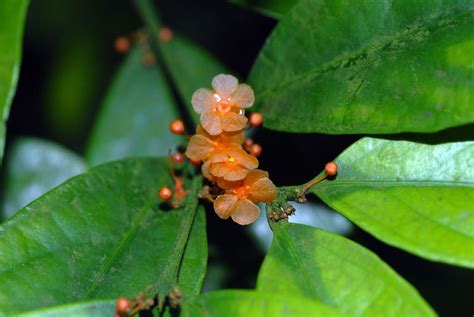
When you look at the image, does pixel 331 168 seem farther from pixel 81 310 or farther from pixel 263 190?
pixel 81 310

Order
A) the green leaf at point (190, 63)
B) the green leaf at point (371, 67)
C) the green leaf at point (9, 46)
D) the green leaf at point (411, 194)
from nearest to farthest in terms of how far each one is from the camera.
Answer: the green leaf at point (411, 194) → the green leaf at point (371, 67) → the green leaf at point (9, 46) → the green leaf at point (190, 63)

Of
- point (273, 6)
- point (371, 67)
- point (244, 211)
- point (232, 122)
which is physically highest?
point (273, 6)

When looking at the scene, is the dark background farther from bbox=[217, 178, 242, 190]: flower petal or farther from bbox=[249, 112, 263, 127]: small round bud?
bbox=[217, 178, 242, 190]: flower petal

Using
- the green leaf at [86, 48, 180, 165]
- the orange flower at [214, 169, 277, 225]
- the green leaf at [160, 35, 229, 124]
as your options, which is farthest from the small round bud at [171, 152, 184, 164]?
the green leaf at [86, 48, 180, 165]

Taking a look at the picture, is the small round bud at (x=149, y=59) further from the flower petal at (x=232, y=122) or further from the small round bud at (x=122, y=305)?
the small round bud at (x=122, y=305)

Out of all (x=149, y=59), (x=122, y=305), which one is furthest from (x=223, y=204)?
(x=149, y=59)

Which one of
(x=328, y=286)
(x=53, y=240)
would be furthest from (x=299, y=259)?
(x=53, y=240)

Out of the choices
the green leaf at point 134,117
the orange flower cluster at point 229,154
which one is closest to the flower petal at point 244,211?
the orange flower cluster at point 229,154
